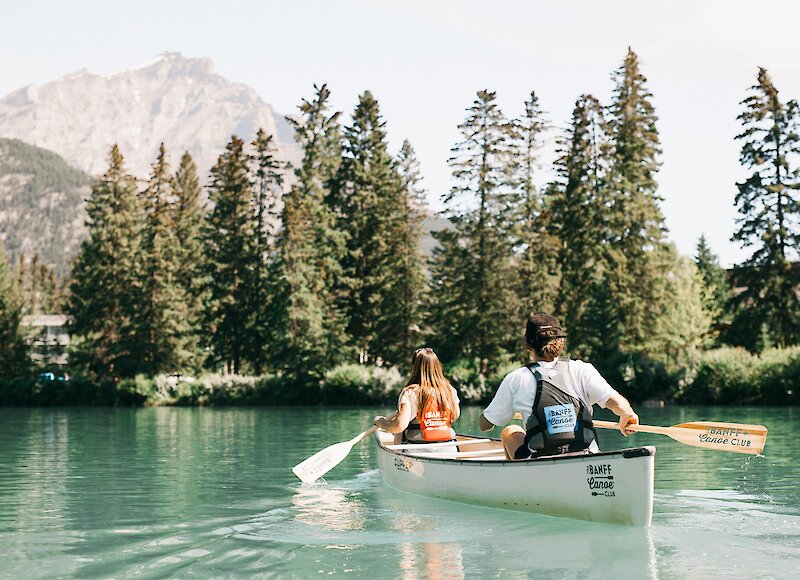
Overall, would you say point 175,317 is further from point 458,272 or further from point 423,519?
point 423,519

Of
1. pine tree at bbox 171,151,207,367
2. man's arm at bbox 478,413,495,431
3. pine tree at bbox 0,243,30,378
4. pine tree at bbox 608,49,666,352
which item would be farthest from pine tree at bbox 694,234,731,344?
man's arm at bbox 478,413,495,431

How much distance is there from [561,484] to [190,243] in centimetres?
6413

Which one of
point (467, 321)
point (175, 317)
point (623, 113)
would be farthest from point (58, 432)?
point (623, 113)

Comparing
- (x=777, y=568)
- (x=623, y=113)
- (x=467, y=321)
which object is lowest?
(x=777, y=568)

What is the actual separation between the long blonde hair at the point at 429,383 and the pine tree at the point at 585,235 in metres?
37.0

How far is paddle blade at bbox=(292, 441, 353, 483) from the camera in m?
15.4

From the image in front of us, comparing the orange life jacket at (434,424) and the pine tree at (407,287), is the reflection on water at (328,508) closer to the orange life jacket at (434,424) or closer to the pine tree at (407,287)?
the orange life jacket at (434,424)

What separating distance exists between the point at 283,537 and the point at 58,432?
77.0ft

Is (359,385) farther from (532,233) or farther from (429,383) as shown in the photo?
(429,383)

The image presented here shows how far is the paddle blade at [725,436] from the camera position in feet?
34.5

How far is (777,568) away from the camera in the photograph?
874 centimetres

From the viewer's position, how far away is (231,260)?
6319cm

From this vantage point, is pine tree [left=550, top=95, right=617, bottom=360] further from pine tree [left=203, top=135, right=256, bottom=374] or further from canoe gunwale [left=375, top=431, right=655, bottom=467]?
canoe gunwale [left=375, top=431, right=655, bottom=467]

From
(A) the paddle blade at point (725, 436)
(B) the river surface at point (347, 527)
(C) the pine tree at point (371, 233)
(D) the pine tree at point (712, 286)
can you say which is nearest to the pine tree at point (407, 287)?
(C) the pine tree at point (371, 233)
